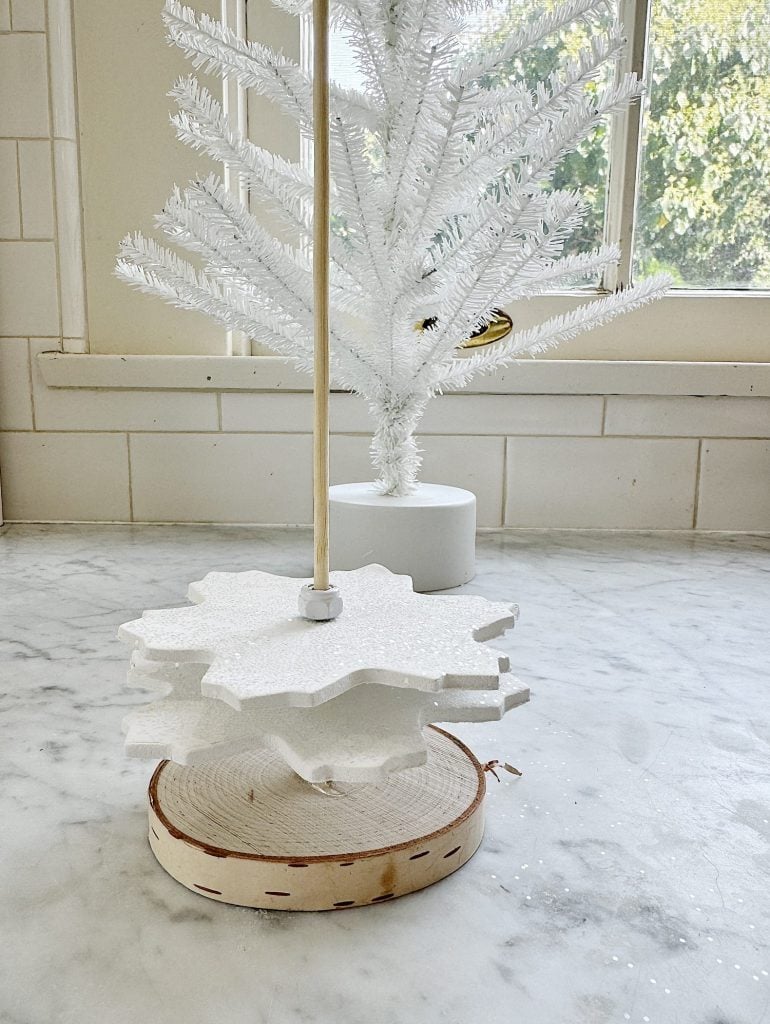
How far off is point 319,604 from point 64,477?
805 millimetres

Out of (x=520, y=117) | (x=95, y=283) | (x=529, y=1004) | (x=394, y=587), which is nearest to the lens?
(x=529, y=1004)

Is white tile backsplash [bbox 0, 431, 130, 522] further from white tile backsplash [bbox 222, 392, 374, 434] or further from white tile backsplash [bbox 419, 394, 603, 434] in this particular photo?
white tile backsplash [bbox 419, 394, 603, 434]

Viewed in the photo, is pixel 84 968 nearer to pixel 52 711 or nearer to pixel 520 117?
pixel 52 711

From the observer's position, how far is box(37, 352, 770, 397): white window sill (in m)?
0.99

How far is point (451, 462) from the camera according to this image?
1.02m

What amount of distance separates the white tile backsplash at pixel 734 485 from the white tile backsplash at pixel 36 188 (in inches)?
33.9

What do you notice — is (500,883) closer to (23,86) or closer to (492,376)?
(492,376)

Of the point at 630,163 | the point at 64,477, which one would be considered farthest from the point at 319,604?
the point at 630,163

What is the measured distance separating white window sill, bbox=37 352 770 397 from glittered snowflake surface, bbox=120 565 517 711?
24.9 inches

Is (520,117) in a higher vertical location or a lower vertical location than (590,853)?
higher

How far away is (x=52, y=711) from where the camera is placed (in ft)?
1.55

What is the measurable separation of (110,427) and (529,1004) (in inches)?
35.5

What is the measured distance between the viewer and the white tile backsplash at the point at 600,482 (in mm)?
1022

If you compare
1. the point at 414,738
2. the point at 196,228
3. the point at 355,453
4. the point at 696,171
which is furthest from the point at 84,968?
the point at 696,171
